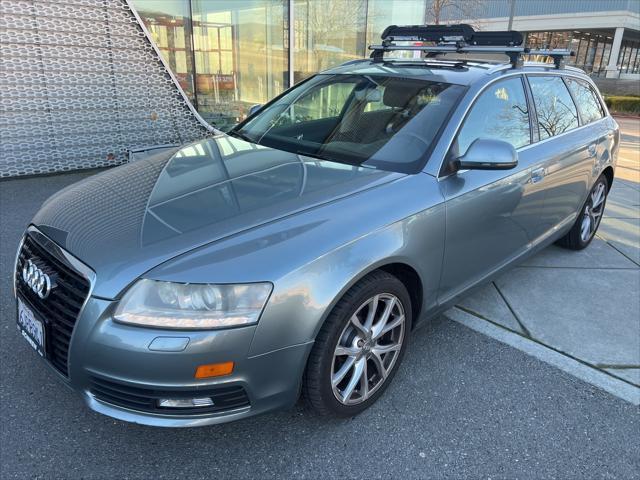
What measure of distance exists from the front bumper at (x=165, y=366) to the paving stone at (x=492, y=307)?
1.81 m

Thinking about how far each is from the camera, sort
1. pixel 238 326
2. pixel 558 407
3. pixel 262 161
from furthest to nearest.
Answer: pixel 262 161, pixel 558 407, pixel 238 326

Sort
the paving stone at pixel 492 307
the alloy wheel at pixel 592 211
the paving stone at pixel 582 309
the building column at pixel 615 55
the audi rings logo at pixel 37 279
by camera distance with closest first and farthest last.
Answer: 1. the audi rings logo at pixel 37 279
2. the paving stone at pixel 582 309
3. the paving stone at pixel 492 307
4. the alloy wheel at pixel 592 211
5. the building column at pixel 615 55

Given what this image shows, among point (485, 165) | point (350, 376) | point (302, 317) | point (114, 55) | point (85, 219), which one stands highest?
point (114, 55)

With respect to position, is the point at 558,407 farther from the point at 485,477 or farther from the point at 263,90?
the point at 263,90

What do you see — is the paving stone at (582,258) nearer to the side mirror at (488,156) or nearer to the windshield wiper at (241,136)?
the side mirror at (488,156)

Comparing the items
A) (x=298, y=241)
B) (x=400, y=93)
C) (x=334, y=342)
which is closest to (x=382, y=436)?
(x=334, y=342)

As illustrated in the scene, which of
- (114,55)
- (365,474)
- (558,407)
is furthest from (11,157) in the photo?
(558,407)

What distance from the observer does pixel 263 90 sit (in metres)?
9.63

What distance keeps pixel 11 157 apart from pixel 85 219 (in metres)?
5.37

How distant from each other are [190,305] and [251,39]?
828cm

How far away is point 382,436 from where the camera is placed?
2395mm

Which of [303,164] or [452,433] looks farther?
[303,164]

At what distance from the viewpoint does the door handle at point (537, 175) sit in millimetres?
3336

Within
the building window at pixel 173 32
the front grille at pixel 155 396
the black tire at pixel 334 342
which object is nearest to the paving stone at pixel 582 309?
the black tire at pixel 334 342
